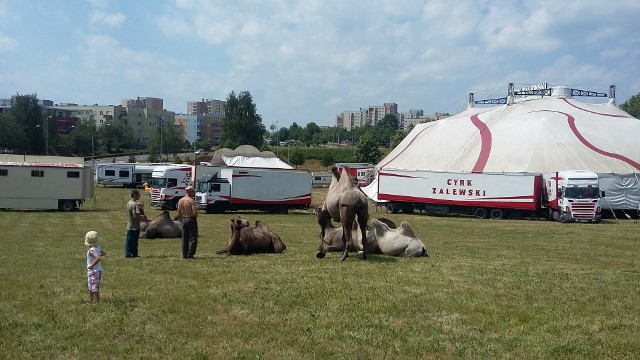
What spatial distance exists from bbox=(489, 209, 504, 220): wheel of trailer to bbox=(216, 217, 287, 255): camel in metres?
28.2

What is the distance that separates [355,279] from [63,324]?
18.0 ft

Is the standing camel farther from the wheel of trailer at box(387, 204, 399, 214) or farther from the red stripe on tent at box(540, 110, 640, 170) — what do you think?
the red stripe on tent at box(540, 110, 640, 170)

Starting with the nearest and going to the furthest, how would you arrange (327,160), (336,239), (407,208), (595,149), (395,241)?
(395,241), (336,239), (407,208), (595,149), (327,160)

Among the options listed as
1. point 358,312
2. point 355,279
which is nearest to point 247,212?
point 355,279

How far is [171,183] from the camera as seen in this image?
46.1 meters

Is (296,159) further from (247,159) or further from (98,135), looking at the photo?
(247,159)

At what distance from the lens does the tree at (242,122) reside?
119 m

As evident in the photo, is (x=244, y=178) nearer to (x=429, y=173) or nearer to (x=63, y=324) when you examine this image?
(x=429, y=173)

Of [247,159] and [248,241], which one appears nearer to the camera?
[248,241]

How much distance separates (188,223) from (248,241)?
189 centimetres

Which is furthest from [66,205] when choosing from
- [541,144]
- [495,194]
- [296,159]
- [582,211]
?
[296,159]

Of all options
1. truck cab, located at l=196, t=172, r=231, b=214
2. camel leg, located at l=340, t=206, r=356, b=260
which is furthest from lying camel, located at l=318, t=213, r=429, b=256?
truck cab, located at l=196, t=172, r=231, b=214

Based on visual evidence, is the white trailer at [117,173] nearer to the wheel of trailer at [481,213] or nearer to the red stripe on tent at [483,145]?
the red stripe on tent at [483,145]

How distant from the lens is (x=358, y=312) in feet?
31.9
